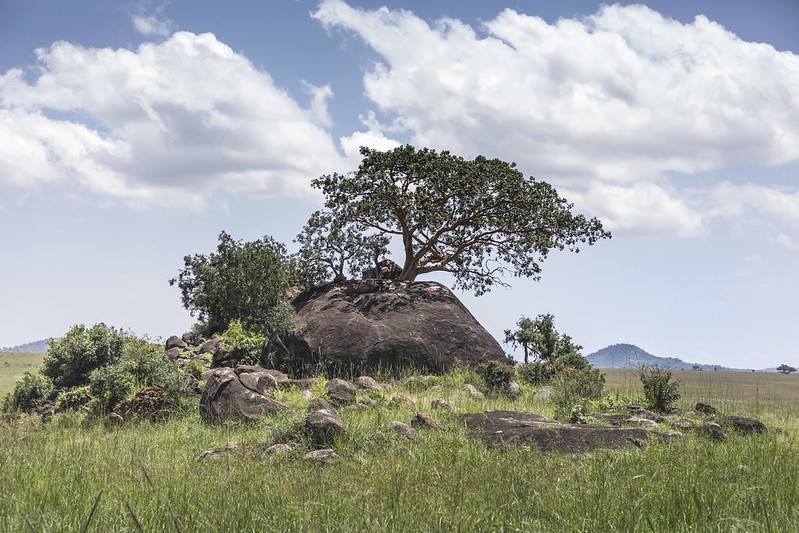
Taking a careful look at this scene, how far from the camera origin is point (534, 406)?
18.5 meters

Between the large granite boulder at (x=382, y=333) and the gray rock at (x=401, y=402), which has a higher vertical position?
the large granite boulder at (x=382, y=333)

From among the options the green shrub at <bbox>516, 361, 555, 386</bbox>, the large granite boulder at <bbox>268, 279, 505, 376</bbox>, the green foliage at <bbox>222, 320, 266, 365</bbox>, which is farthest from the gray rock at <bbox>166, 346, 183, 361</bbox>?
the green shrub at <bbox>516, 361, 555, 386</bbox>

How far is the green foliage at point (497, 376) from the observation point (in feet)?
68.9

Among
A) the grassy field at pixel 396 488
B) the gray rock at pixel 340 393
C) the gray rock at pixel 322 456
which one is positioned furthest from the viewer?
the gray rock at pixel 340 393

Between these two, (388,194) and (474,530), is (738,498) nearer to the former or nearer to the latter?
(474,530)

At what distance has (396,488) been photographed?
7141 mm

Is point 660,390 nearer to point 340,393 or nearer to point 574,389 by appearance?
point 574,389

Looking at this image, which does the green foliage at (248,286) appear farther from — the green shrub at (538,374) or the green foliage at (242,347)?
the green shrub at (538,374)

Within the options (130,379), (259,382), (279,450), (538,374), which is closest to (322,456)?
(279,450)

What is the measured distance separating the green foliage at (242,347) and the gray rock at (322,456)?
13.0m

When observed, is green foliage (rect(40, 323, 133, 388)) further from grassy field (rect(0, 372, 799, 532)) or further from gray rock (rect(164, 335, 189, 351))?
grassy field (rect(0, 372, 799, 532))

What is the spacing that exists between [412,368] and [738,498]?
15.9 m

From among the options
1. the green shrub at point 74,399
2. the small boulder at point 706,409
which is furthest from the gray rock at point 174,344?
the small boulder at point 706,409

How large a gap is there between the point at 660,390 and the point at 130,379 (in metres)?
15.2
